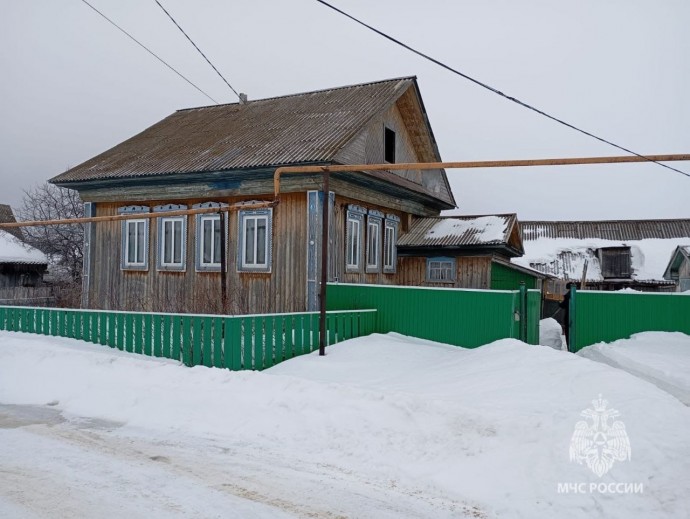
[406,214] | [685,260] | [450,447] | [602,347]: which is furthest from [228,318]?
[685,260]

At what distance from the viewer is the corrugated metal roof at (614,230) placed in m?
41.0

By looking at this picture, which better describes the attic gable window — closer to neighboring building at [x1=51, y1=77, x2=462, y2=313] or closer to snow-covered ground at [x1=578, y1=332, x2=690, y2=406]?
neighboring building at [x1=51, y1=77, x2=462, y2=313]

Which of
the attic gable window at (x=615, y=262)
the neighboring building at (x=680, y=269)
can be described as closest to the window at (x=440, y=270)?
the neighboring building at (x=680, y=269)

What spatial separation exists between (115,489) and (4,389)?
5540 millimetres

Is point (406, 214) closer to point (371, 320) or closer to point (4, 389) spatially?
point (371, 320)

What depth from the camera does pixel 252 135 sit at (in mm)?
16922

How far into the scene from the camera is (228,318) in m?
9.38

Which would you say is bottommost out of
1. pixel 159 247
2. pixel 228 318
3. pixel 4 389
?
pixel 4 389

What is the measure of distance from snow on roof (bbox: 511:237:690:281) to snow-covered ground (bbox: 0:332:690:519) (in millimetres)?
29009

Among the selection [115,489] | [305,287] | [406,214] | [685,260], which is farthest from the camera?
→ [685,260]

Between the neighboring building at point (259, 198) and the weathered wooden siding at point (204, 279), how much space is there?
32 mm

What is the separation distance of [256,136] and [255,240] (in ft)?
11.8

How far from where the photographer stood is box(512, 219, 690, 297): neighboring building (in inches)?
1364

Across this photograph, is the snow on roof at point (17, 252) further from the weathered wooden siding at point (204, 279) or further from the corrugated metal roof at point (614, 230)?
the corrugated metal roof at point (614, 230)
